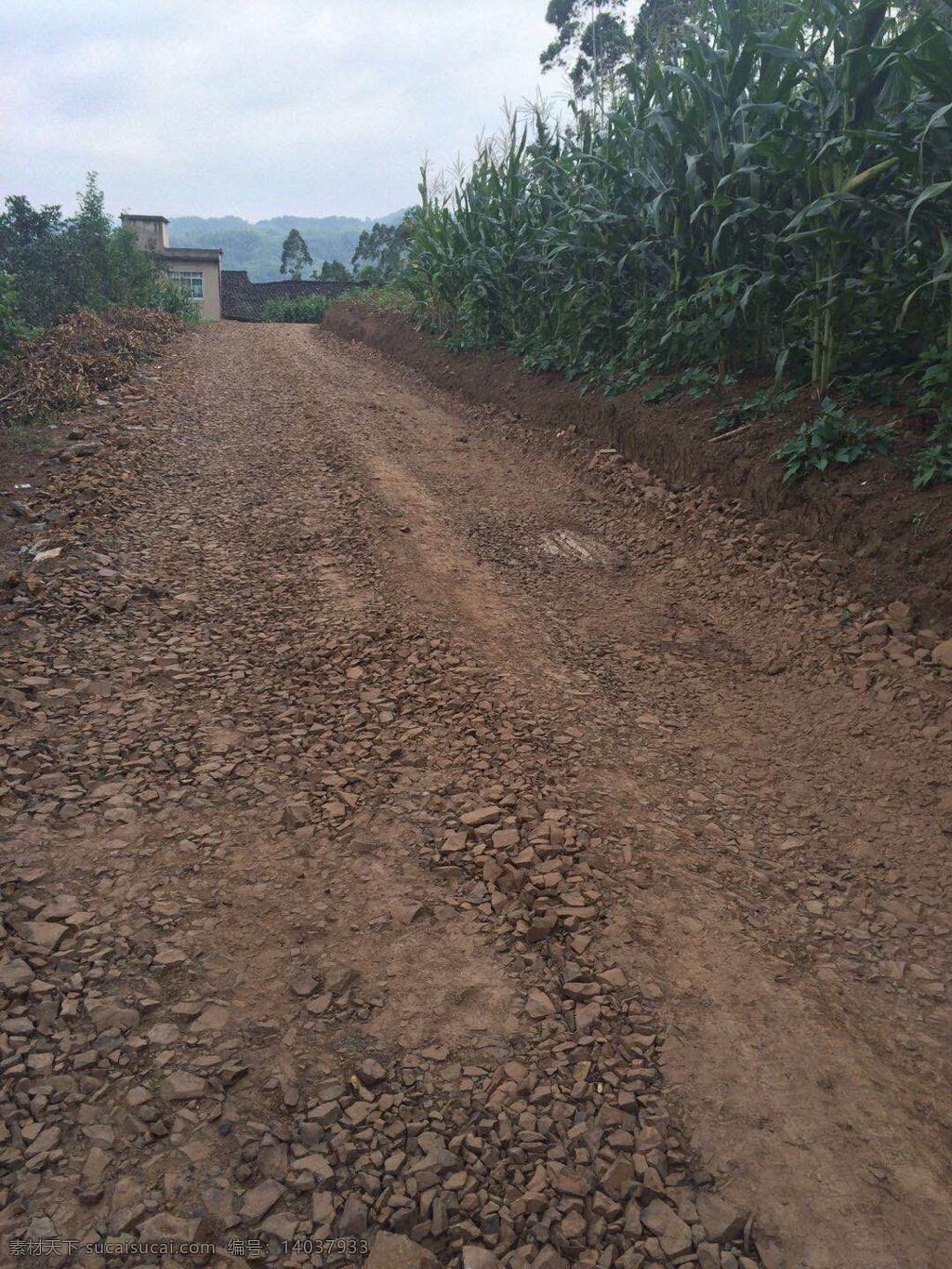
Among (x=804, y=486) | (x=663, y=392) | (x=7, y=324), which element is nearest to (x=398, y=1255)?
(x=804, y=486)

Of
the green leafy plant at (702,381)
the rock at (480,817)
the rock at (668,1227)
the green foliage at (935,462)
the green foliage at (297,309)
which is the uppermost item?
the green foliage at (297,309)

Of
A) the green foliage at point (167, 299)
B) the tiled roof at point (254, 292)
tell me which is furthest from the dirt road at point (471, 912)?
the tiled roof at point (254, 292)

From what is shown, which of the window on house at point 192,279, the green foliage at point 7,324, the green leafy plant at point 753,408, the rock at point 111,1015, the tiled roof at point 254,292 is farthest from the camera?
the tiled roof at point 254,292

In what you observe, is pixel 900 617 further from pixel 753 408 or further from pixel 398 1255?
pixel 398 1255

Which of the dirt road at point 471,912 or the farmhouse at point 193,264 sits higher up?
the farmhouse at point 193,264

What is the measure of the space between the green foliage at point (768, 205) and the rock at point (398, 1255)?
4.57 m

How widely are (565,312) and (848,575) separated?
201 inches

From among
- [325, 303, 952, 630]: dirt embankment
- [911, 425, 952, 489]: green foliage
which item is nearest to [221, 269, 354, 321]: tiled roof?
[325, 303, 952, 630]: dirt embankment

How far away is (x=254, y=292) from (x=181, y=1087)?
4173 centimetres

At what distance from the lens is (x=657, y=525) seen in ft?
18.4

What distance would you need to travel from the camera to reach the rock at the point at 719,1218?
1612 mm

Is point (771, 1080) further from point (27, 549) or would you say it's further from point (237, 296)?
point (237, 296)

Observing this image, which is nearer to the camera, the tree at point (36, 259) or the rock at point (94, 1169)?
the rock at point (94, 1169)

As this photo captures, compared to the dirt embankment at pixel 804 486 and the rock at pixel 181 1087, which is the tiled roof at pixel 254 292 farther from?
the rock at pixel 181 1087
